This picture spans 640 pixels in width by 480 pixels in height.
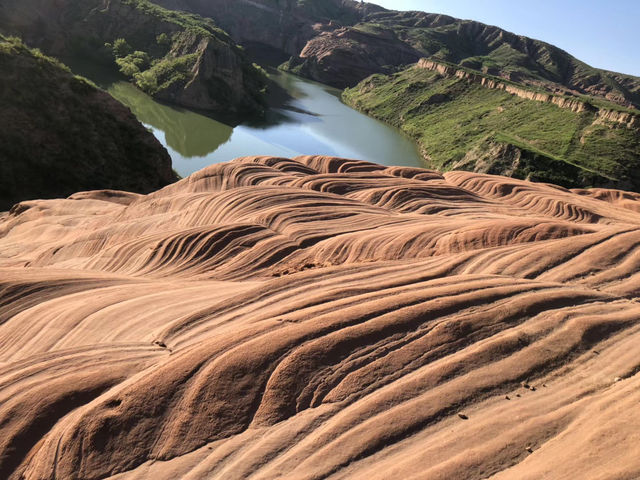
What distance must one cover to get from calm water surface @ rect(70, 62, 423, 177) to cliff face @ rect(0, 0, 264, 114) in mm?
2554

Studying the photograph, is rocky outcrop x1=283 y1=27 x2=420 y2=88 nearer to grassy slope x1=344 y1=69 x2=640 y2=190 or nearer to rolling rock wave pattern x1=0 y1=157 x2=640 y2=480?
grassy slope x1=344 y1=69 x2=640 y2=190

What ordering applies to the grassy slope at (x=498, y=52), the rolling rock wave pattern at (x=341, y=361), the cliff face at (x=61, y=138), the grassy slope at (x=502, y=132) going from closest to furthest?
the rolling rock wave pattern at (x=341, y=361)
the cliff face at (x=61, y=138)
the grassy slope at (x=502, y=132)
the grassy slope at (x=498, y=52)

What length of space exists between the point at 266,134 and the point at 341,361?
40.2 metres

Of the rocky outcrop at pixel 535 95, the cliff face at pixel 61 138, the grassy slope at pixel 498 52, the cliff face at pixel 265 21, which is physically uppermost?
the grassy slope at pixel 498 52

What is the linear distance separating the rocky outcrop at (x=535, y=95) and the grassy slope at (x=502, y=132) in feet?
2.23

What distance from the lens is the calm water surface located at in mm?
35531

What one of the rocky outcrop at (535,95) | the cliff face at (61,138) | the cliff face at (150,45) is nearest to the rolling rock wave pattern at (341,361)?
the cliff face at (61,138)

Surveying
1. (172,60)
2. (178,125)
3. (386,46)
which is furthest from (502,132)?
(386,46)

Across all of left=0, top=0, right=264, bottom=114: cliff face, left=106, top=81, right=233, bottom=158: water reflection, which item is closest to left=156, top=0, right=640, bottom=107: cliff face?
left=0, top=0, right=264, bottom=114: cliff face

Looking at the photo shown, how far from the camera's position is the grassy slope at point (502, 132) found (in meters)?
31.6

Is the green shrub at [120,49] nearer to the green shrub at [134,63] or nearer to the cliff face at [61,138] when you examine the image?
the green shrub at [134,63]

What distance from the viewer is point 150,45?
184 feet

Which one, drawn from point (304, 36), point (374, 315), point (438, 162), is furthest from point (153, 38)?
point (374, 315)

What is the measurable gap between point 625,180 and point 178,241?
3388 centimetres
